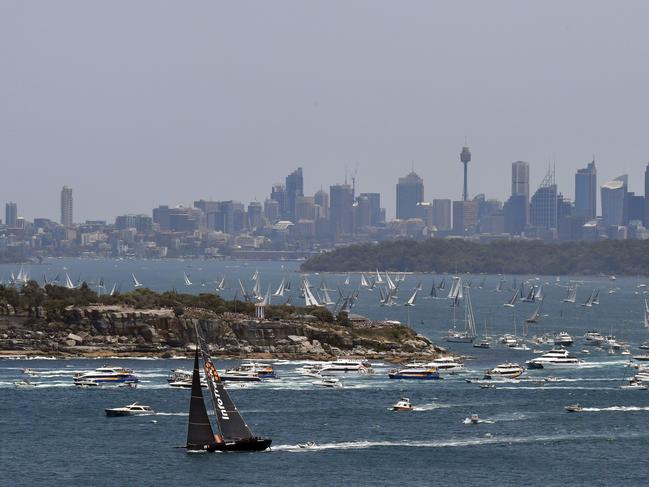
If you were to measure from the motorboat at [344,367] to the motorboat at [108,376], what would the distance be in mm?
12673

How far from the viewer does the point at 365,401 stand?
281 feet

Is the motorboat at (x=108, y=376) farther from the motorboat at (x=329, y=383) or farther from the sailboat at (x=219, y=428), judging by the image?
the sailboat at (x=219, y=428)

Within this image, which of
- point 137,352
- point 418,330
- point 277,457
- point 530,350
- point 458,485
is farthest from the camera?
point 418,330

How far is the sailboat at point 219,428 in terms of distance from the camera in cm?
6619

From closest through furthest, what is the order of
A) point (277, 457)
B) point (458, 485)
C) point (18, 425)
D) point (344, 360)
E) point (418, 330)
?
point (458, 485) → point (277, 457) → point (18, 425) → point (344, 360) → point (418, 330)

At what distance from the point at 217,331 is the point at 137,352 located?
682 cm

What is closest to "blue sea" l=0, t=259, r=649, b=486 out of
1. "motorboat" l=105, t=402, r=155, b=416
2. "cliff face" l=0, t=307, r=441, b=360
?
"motorboat" l=105, t=402, r=155, b=416

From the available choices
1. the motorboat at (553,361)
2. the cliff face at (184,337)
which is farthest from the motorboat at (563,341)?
the motorboat at (553,361)

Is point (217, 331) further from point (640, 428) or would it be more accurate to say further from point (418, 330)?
point (640, 428)

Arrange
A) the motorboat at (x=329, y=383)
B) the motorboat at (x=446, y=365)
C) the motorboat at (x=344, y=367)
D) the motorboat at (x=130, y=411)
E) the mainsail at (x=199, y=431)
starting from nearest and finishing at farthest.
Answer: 1. the mainsail at (x=199, y=431)
2. the motorboat at (x=130, y=411)
3. the motorboat at (x=329, y=383)
4. the motorboat at (x=344, y=367)
5. the motorboat at (x=446, y=365)

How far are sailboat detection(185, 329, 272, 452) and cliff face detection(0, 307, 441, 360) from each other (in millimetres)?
43000

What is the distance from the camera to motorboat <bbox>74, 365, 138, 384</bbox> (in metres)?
91.1

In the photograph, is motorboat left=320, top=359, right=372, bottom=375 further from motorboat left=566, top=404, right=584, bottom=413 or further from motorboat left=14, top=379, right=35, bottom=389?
motorboat left=566, top=404, right=584, bottom=413

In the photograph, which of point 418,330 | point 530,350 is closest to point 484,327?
point 418,330
